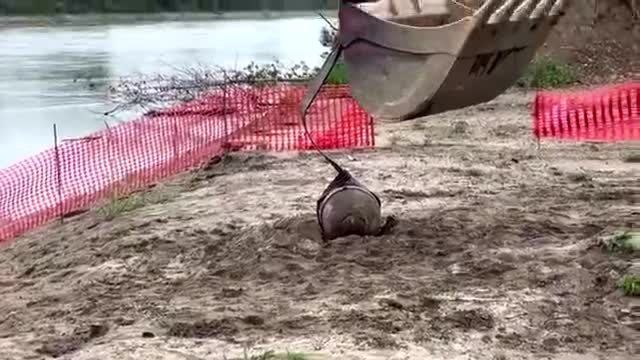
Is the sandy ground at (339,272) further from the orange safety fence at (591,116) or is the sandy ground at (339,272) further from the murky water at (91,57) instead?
the murky water at (91,57)

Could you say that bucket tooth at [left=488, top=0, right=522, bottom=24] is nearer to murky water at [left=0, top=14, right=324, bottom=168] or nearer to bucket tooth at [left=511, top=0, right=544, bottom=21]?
bucket tooth at [left=511, top=0, right=544, bottom=21]

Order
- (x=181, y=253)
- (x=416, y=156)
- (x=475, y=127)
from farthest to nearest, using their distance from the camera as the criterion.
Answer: (x=475, y=127) → (x=416, y=156) → (x=181, y=253)

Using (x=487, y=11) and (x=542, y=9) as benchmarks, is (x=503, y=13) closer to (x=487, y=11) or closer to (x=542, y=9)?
(x=487, y=11)

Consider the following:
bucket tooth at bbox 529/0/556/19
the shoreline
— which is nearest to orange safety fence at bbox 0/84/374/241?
bucket tooth at bbox 529/0/556/19

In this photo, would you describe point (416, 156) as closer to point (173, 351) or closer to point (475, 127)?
point (475, 127)

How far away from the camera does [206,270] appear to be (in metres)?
8.22

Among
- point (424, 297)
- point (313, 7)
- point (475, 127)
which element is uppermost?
point (424, 297)

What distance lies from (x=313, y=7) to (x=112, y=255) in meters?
41.6

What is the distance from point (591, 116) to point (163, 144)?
5.18 m

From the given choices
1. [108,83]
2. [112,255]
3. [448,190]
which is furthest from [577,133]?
[108,83]

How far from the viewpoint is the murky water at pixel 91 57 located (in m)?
18.2

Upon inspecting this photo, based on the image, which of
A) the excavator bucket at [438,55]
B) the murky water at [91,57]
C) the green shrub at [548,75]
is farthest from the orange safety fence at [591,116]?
the excavator bucket at [438,55]

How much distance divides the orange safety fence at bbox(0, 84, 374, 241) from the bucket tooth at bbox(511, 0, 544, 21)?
9.97 feet

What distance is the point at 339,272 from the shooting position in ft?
26.0
